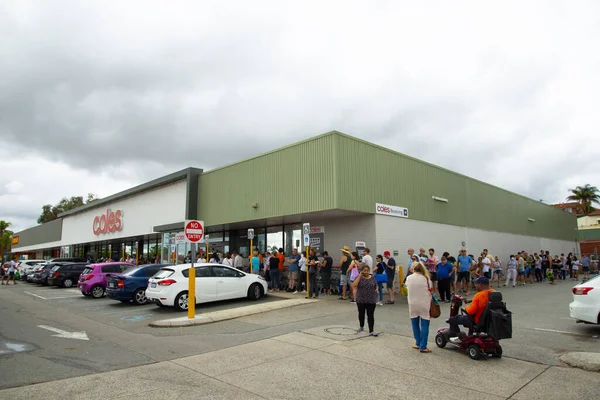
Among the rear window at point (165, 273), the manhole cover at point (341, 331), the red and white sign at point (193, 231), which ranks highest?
the red and white sign at point (193, 231)

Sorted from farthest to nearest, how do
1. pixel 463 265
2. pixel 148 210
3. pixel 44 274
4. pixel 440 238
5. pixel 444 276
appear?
1. pixel 148 210
2. pixel 44 274
3. pixel 440 238
4. pixel 463 265
5. pixel 444 276

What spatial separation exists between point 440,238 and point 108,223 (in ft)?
93.7

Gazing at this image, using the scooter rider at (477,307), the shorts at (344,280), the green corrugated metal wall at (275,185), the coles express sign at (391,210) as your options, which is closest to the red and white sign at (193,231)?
the green corrugated metal wall at (275,185)

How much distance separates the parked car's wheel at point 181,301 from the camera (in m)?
13.8

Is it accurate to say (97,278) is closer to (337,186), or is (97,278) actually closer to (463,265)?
(337,186)

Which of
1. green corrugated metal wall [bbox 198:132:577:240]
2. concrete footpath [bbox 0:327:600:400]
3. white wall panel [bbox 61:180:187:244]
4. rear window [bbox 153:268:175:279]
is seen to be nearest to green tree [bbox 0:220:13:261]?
white wall panel [bbox 61:180:187:244]

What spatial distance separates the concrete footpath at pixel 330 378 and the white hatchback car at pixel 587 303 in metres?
3.44

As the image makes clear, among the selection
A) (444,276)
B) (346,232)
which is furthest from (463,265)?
(346,232)

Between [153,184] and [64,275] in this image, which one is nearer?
[64,275]

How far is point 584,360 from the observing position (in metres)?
7.07

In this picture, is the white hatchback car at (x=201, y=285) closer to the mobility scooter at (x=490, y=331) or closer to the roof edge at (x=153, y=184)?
the mobility scooter at (x=490, y=331)

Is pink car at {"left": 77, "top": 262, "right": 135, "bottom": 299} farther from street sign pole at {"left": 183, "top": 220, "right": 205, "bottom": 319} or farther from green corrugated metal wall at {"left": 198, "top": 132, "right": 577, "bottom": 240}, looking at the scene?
street sign pole at {"left": 183, "top": 220, "right": 205, "bottom": 319}

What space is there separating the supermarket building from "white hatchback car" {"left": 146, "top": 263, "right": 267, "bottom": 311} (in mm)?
3873

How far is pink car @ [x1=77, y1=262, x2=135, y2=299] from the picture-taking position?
18.8 metres
